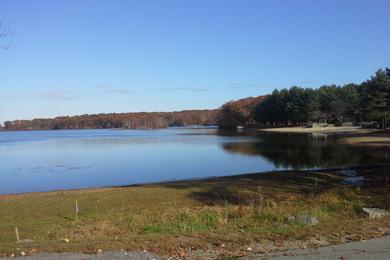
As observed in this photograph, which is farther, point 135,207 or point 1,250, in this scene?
point 135,207

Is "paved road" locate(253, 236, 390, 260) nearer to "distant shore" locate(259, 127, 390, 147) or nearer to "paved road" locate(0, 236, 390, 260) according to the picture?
"paved road" locate(0, 236, 390, 260)

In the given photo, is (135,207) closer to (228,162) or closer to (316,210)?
(316,210)

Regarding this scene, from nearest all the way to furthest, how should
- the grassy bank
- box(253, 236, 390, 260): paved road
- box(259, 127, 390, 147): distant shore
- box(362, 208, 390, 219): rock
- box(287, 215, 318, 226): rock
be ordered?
box(253, 236, 390, 260): paved road, the grassy bank, box(287, 215, 318, 226): rock, box(362, 208, 390, 219): rock, box(259, 127, 390, 147): distant shore

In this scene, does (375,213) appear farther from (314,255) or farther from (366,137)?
(366,137)

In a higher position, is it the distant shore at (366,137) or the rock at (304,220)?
the rock at (304,220)

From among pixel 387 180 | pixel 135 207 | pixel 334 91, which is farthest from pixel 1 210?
pixel 334 91

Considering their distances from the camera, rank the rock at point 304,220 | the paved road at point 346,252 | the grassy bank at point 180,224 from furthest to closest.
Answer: the rock at point 304,220
the grassy bank at point 180,224
the paved road at point 346,252

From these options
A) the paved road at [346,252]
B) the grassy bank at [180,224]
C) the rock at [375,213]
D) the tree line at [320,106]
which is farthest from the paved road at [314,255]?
the tree line at [320,106]

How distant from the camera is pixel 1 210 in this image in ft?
75.6

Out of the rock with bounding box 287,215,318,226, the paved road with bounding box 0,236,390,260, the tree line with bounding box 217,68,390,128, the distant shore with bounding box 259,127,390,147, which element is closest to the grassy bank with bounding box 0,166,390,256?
the rock with bounding box 287,215,318,226

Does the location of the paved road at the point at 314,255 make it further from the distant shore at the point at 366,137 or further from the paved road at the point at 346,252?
the distant shore at the point at 366,137

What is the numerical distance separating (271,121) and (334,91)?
39.5m

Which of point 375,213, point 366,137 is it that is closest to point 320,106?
point 366,137

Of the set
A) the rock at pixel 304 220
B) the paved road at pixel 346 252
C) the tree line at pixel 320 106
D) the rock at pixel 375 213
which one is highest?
the tree line at pixel 320 106
